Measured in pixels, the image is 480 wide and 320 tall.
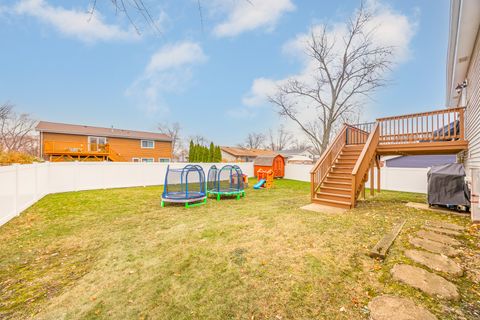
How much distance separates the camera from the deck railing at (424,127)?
7062 mm

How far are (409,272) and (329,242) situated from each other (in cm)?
125

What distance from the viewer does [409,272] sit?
8.61 ft

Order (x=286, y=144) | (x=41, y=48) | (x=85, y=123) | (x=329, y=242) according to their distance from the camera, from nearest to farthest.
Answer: (x=329, y=242) → (x=41, y=48) → (x=85, y=123) → (x=286, y=144)

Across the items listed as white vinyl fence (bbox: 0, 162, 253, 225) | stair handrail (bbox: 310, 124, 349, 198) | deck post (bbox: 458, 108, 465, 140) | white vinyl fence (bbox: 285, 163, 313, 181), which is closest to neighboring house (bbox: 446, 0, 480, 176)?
deck post (bbox: 458, 108, 465, 140)

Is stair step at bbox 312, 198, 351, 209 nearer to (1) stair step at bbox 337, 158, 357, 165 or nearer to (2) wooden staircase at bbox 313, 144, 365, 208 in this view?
Result: (2) wooden staircase at bbox 313, 144, 365, 208

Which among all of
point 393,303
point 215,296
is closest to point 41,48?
point 215,296

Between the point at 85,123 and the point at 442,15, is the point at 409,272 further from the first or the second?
the point at 85,123

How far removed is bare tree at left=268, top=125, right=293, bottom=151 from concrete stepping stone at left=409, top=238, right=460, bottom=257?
4730 cm

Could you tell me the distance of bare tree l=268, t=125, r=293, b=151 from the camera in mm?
50625

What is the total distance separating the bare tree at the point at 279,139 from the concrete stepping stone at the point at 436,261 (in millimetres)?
47829

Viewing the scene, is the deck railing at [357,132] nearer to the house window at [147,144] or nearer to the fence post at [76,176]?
the fence post at [76,176]

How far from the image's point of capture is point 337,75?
17922 millimetres

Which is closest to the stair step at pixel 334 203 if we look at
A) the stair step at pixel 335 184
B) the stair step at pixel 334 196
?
the stair step at pixel 334 196

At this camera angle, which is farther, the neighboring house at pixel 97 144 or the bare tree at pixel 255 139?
the bare tree at pixel 255 139
